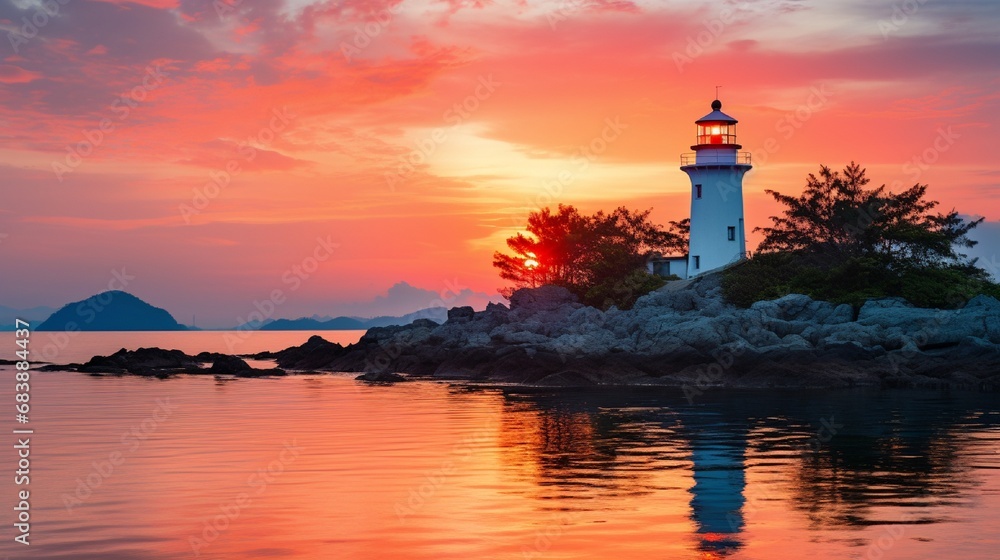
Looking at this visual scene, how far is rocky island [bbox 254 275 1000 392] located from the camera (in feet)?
142

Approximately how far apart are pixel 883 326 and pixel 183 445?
33.1 metres

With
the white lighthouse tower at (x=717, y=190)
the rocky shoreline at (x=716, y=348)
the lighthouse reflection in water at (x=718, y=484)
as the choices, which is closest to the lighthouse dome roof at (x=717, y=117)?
the white lighthouse tower at (x=717, y=190)

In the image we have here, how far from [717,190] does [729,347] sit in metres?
23.5

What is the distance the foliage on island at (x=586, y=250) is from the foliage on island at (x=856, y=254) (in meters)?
11.0

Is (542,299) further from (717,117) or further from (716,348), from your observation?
(716,348)

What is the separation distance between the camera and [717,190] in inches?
2655

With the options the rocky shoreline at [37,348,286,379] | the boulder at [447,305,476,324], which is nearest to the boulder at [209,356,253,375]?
the rocky shoreline at [37,348,286,379]

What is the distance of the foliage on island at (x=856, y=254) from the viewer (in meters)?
53.1

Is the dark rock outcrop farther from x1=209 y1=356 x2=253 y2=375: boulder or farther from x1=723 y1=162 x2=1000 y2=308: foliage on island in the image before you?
x1=723 y1=162 x2=1000 y2=308: foliage on island

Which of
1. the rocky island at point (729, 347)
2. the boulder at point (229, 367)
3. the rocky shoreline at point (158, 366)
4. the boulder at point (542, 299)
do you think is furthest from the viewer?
the boulder at point (542, 299)

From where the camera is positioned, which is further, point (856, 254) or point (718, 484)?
point (856, 254)

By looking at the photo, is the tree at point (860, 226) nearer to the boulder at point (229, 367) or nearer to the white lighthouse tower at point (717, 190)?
the white lighthouse tower at point (717, 190)

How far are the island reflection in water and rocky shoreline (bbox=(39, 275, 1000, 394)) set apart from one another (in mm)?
7300

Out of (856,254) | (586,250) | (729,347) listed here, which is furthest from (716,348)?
(586,250)
